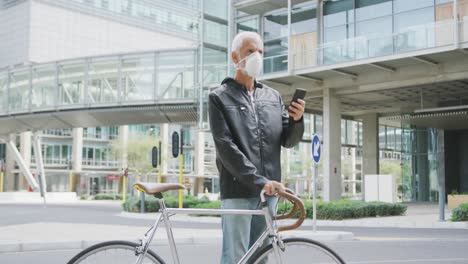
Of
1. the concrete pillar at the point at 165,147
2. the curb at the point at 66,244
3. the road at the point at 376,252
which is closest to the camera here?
the road at the point at 376,252

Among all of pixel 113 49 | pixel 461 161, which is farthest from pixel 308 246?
pixel 113 49

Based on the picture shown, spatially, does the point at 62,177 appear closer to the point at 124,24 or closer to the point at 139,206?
the point at 124,24

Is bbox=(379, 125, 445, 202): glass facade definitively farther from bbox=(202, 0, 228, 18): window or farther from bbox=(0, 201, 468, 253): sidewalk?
bbox=(0, 201, 468, 253): sidewalk

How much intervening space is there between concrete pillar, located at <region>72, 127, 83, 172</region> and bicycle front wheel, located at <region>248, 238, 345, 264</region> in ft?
264

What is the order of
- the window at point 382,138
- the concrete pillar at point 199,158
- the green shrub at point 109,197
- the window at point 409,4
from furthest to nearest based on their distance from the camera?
the concrete pillar at point 199,158 → the green shrub at point 109,197 → the window at point 382,138 → the window at point 409,4

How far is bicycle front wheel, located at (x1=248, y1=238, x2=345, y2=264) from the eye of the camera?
3816 mm

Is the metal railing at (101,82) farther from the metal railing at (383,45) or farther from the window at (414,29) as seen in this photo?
the window at (414,29)

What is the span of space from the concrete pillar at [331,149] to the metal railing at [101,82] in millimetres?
8235

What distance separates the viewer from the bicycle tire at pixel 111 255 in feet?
12.6

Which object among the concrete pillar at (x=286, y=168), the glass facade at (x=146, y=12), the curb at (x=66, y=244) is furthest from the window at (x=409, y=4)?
the glass facade at (x=146, y=12)

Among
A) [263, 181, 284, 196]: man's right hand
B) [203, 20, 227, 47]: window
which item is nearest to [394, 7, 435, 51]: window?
[203, 20, 227, 47]: window

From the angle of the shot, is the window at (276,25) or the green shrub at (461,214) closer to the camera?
the green shrub at (461,214)

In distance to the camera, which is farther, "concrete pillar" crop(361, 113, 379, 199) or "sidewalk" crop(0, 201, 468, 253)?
"concrete pillar" crop(361, 113, 379, 199)

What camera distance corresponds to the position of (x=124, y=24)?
8919cm
